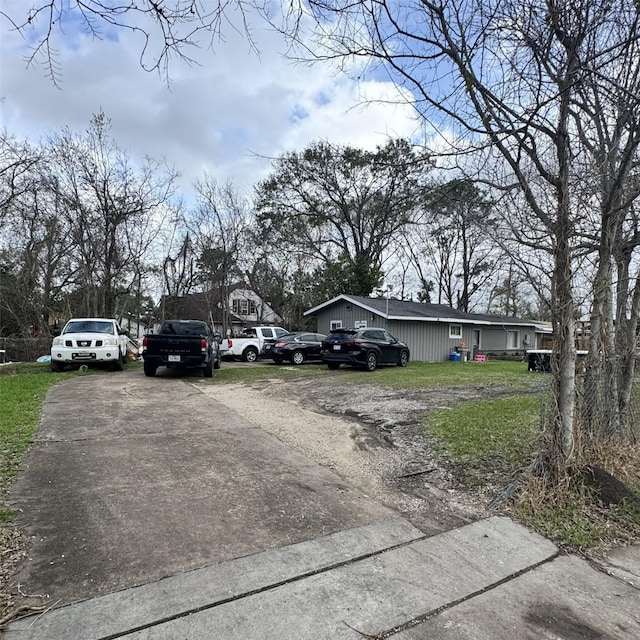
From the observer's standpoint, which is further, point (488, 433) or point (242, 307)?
point (242, 307)

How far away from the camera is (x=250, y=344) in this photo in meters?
20.1

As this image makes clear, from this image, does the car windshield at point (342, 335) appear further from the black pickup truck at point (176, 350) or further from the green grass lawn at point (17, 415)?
the green grass lawn at point (17, 415)

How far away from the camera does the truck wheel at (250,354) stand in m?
20.1

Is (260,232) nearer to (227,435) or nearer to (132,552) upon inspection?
(227,435)

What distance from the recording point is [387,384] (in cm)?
1122

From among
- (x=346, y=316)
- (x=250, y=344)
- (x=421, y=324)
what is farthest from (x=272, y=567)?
(x=346, y=316)

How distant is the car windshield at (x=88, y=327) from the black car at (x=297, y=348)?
21.4 feet

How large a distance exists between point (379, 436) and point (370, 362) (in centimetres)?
936

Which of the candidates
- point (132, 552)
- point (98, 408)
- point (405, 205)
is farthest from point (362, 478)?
point (98, 408)

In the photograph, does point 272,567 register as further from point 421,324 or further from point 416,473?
point 421,324

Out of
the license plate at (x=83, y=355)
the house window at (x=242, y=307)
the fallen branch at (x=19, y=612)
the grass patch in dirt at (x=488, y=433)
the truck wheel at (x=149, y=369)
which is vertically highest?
the house window at (x=242, y=307)

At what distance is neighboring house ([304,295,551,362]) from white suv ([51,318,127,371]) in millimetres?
12194

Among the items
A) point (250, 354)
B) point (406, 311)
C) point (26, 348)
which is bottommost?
point (250, 354)

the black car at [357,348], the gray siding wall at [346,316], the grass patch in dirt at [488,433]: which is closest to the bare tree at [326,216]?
the gray siding wall at [346,316]
